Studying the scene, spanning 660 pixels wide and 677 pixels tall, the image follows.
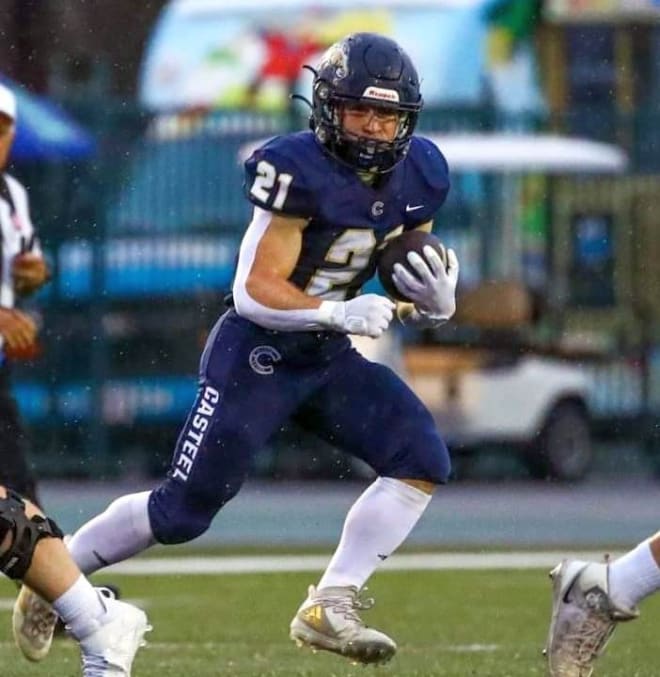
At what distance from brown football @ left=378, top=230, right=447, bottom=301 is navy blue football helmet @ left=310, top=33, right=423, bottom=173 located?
175 millimetres

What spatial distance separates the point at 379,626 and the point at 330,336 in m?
1.81

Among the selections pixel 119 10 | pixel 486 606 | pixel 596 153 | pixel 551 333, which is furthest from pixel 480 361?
pixel 486 606

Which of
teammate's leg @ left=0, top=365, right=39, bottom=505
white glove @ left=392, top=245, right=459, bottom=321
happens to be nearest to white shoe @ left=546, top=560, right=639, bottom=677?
white glove @ left=392, top=245, right=459, bottom=321

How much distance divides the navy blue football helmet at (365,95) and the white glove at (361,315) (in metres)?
0.36

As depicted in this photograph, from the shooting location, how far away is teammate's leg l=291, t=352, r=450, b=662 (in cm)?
609

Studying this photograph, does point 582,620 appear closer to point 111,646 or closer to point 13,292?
point 111,646

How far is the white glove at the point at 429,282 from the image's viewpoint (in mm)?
5977

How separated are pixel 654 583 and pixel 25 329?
89.0 inches

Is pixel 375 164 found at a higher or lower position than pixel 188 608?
higher

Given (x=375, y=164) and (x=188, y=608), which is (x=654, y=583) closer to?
(x=375, y=164)

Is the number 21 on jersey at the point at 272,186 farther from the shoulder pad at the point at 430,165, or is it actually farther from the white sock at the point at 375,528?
the white sock at the point at 375,528

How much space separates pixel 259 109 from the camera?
46.9 ft

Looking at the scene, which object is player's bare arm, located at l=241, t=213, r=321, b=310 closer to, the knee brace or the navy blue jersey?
the navy blue jersey

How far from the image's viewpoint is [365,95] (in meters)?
5.95
